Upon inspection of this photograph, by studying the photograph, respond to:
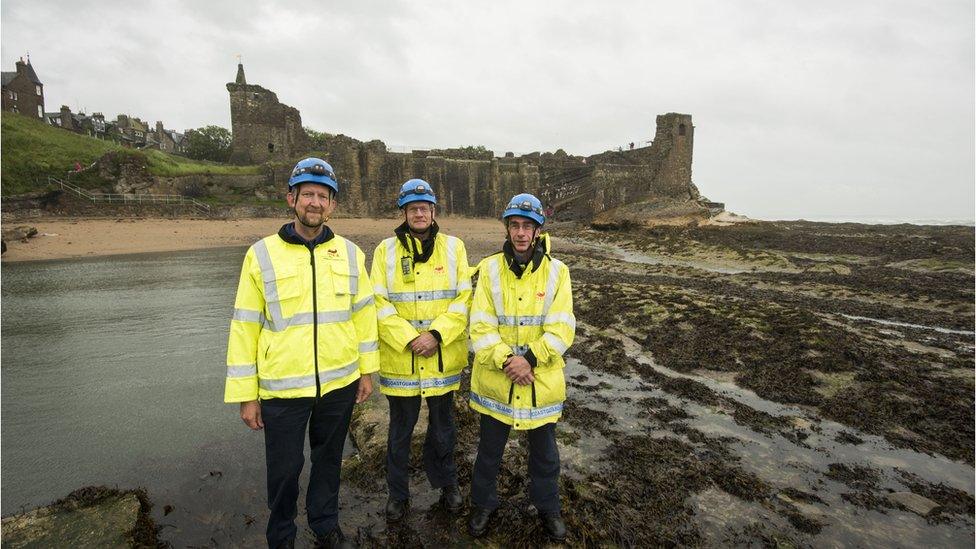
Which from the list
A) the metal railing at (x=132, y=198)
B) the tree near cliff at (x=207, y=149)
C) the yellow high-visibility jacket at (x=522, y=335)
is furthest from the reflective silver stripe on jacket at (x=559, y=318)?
the tree near cliff at (x=207, y=149)

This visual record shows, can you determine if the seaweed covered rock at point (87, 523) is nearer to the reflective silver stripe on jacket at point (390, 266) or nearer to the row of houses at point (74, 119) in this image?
the reflective silver stripe on jacket at point (390, 266)

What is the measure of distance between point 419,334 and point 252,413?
1.22 metres

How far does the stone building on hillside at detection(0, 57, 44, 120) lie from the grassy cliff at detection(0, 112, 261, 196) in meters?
17.5

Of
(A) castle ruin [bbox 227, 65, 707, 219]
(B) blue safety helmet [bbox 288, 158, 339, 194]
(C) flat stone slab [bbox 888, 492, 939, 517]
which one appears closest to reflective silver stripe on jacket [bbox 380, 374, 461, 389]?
(B) blue safety helmet [bbox 288, 158, 339, 194]

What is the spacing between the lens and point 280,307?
2.91m

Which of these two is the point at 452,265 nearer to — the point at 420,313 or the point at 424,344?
the point at 420,313

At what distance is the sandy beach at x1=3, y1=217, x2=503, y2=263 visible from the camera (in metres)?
19.4

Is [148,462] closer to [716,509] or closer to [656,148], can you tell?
[716,509]

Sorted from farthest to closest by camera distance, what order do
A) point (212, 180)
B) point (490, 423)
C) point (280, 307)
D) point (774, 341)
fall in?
1. point (212, 180)
2. point (774, 341)
3. point (490, 423)
4. point (280, 307)

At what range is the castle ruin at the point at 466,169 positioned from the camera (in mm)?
39156

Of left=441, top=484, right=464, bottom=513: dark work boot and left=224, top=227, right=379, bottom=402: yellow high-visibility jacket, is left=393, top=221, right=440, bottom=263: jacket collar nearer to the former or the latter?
left=224, top=227, right=379, bottom=402: yellow high-visibility jacket

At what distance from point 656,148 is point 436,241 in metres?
45.0

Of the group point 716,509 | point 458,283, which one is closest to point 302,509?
point 458,283

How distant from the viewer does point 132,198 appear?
2950 cm
